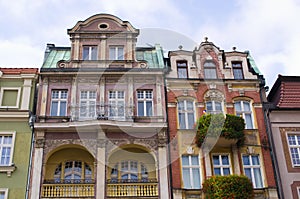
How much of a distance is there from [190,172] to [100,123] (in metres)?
5.42

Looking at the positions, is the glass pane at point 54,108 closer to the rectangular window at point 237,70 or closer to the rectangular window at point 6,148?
the rectangular window at point 6,148

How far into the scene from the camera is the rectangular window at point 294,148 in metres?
22.9

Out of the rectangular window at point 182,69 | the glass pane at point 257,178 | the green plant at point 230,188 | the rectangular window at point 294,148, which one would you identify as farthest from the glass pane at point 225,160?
the rectangular window at point 182,69

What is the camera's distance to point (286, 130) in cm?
2361

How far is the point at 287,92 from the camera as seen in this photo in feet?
81.9

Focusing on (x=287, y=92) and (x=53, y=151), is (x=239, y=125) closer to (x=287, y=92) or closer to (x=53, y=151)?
(x=287, y=92)

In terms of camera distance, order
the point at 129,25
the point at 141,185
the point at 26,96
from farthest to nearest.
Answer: the point at 129,25
the point at 26,96
the point at 141,185

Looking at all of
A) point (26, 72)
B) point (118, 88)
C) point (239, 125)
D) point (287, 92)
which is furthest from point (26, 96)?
point (287, 92)

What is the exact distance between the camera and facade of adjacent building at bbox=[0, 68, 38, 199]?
21.3m

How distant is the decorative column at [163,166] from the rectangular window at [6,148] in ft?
25.6

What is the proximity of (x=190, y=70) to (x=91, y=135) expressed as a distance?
7.19m

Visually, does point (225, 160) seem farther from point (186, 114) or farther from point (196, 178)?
point (186, 114)

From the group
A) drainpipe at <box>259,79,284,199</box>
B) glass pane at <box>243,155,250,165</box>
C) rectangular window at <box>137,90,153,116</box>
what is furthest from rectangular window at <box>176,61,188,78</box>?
glass pane at <box>243,155,250,165</box>

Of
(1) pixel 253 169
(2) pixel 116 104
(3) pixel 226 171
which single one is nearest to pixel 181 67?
(2) pixel 116 104
